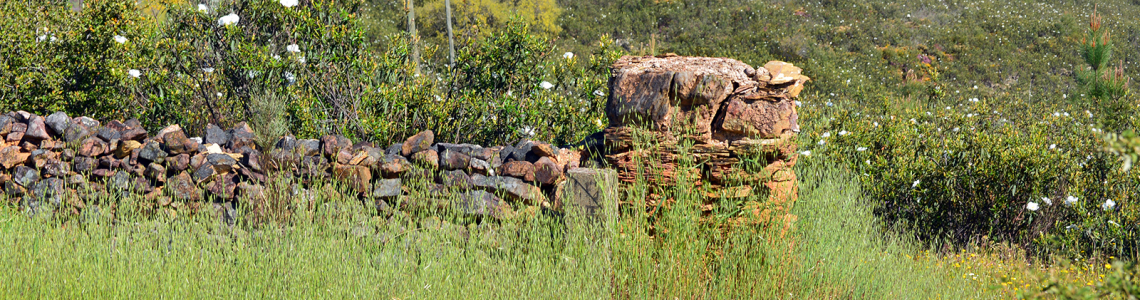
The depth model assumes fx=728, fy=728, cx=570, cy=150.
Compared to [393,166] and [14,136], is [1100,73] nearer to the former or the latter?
[393,166]

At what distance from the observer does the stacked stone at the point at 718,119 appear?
3.09 m

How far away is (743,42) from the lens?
58.9 ft

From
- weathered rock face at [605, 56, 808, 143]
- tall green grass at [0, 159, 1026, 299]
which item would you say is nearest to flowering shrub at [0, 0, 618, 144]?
tall green grass at [0, 159, 1026, 299]

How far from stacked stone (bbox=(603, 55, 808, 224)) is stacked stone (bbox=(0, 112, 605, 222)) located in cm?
75

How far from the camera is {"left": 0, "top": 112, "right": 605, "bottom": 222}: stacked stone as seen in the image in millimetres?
3842

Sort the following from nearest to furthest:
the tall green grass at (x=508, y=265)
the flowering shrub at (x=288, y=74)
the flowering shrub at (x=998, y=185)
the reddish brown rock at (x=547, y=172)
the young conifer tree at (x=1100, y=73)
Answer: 1. the tall green grass at (x=508, y=265)
2. the reddish brown rock at (x=547, y=172)
3. the flowering shrub at (x=998, y=185)
4. the flowering shrub at (x=288, y=74)
5. the young conifer tree at (x=1100, y=73)

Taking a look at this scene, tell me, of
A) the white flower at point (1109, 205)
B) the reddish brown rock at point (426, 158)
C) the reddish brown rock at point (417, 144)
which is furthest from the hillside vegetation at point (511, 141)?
the reddish brown rock at point (417, 144)

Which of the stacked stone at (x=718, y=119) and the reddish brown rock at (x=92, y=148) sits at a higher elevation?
the stacked stone at (x=718, y=119)

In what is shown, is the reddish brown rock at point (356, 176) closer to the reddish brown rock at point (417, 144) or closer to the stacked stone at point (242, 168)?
the stacked stone at point (242, 168)

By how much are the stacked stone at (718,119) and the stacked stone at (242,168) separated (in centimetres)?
75

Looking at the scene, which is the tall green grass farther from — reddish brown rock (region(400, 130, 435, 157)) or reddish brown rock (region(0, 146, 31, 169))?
reddish brown rock (region(0, 146, 31, 169))

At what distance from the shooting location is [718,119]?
3178 millimetres

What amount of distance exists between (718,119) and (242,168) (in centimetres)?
260

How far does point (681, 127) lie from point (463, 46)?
2.81m
